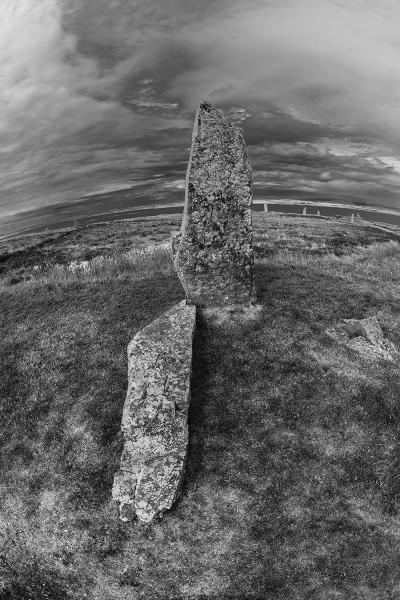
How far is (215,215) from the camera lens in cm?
1927

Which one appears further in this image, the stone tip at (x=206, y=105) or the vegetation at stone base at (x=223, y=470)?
the stone tip at (x=206, y=105)

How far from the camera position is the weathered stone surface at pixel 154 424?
41.2 feet

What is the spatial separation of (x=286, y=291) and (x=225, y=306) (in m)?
4.64

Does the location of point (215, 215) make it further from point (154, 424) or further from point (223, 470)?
point (223, 470)

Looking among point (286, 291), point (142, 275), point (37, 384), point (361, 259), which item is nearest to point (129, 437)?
point (37, 384)

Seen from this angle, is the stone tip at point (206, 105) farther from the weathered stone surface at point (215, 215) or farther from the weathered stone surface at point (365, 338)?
the weathered stone surface at point (365, 338)

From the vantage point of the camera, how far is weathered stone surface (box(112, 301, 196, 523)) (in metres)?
12.6

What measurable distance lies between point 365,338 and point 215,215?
8.72 meters

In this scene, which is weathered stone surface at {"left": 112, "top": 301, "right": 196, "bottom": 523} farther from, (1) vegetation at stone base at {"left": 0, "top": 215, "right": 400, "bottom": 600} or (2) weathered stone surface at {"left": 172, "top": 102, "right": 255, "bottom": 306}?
(2) weathered stone surface at {"left": 172, "top": 102, "right": 255, "bottom": 306}

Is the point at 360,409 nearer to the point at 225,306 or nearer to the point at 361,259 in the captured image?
the point at 225,306

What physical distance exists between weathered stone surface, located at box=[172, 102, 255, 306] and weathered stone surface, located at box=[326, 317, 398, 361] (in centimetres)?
515

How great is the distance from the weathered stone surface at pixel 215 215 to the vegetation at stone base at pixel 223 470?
83.1 inches

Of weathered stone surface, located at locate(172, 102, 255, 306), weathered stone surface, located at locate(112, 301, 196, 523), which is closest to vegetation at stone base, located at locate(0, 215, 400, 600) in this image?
weathered stone surface, located at locate(112, 301, 196, 523)

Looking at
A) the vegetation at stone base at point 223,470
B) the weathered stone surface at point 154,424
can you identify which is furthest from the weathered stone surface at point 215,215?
the weathered stone surface at point 154,424
